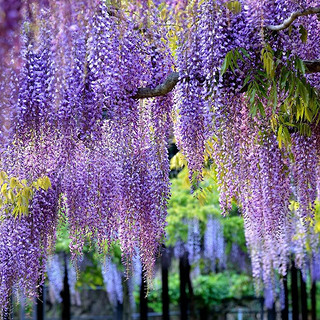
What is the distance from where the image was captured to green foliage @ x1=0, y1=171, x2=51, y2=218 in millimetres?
5152

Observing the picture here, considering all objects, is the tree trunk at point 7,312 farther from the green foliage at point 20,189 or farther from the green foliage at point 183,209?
the green foliage at point 183,209

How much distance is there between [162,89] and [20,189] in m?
1.44

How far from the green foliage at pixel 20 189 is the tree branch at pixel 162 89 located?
3.47ft

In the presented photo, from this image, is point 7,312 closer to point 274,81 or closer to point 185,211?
point 274,81

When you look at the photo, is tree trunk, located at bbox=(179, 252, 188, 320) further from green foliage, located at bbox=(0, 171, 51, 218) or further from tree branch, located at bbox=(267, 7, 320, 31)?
tree branch, located at bbox=(267, 7, 320, 31)

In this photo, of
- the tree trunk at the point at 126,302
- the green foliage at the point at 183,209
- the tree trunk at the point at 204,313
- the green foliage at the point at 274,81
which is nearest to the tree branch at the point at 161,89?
the green foliage at the point at 274,81

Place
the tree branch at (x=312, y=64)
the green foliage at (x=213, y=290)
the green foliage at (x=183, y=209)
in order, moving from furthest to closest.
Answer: the green foliage at (x=213, y=290)
the green foliage at (x=183, y=209)
the tree branch at (x=312, y=64)

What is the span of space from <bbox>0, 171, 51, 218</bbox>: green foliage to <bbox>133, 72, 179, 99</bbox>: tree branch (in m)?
1.06

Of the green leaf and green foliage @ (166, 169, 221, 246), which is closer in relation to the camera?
the green leaf

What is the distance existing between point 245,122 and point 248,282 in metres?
13.2

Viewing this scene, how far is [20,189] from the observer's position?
5219 millimetres

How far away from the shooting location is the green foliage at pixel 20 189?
515 cm

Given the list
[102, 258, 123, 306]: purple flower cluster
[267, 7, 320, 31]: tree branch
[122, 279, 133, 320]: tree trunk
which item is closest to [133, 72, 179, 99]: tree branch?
[267, 7, 320, 31]: tree branch

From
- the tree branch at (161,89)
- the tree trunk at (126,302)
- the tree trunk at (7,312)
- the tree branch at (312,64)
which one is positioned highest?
the tree branch at (312,64)
